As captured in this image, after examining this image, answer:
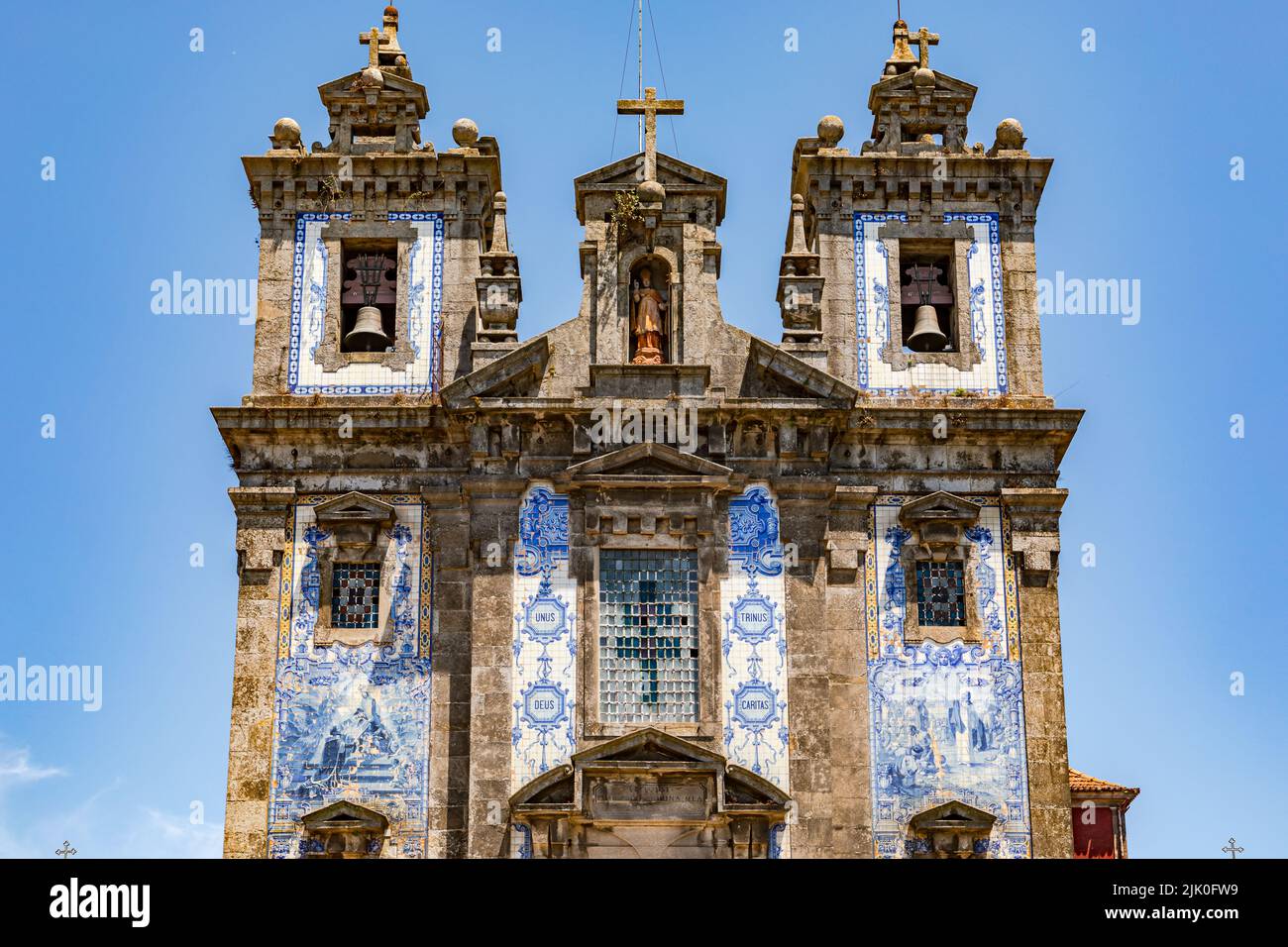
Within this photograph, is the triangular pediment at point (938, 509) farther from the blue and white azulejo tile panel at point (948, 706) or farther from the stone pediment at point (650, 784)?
the stone pediment at point (650, 784)

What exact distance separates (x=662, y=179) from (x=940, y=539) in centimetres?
640

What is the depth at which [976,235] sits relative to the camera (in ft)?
98.6

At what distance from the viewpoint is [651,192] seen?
28.7m

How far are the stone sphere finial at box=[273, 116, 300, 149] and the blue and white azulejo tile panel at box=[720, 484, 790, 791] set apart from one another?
335 inches

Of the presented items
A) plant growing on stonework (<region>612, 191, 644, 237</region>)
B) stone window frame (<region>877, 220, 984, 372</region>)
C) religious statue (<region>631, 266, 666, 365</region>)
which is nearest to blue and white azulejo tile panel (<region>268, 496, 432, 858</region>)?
religious statue (<region>631, 266, 666, 365</region>)

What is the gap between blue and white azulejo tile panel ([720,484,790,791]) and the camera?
26547 millimetres

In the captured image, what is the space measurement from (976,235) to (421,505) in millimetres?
8962

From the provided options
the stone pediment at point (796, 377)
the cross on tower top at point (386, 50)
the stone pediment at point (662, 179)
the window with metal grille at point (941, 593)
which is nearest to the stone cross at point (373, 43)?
the cross on tower top at point (386, 50)

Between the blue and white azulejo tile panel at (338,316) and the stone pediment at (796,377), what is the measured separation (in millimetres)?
4561

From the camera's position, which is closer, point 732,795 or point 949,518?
point 732,795
